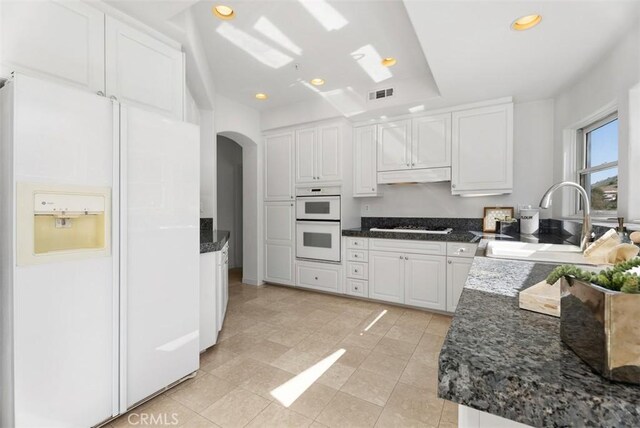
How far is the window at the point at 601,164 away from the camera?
2289 millimetres

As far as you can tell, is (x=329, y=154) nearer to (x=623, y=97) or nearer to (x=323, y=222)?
(x=323, y=222)

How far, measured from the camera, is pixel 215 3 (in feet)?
6.68

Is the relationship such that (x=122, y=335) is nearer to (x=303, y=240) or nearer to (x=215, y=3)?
(x=215, y=3)

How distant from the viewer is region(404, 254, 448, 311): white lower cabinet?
10.0 feet

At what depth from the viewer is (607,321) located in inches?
14.8

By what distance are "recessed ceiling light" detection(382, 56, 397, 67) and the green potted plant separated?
9.05 feet

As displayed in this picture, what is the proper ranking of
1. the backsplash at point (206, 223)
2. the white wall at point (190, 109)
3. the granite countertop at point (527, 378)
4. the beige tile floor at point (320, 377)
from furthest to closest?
the backsplash at point (206, 223) < the white wall at point (190, 109) < the beige tile floor at point (320, 377) < the granite countertop at point (527, 378)

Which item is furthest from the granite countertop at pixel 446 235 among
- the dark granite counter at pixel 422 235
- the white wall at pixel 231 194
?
the white wall at pixel 231 194

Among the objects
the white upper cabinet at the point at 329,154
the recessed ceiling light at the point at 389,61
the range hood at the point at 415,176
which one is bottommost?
the range hood at the point at 415,176

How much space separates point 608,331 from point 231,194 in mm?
5751

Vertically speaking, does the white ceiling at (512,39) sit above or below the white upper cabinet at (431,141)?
above

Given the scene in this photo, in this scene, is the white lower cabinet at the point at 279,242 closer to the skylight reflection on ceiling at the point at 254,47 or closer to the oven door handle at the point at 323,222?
the oven door handle at the point at 323,222

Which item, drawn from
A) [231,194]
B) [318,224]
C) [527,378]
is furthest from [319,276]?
[527,378]

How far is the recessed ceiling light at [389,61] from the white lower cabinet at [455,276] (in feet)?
6.85
